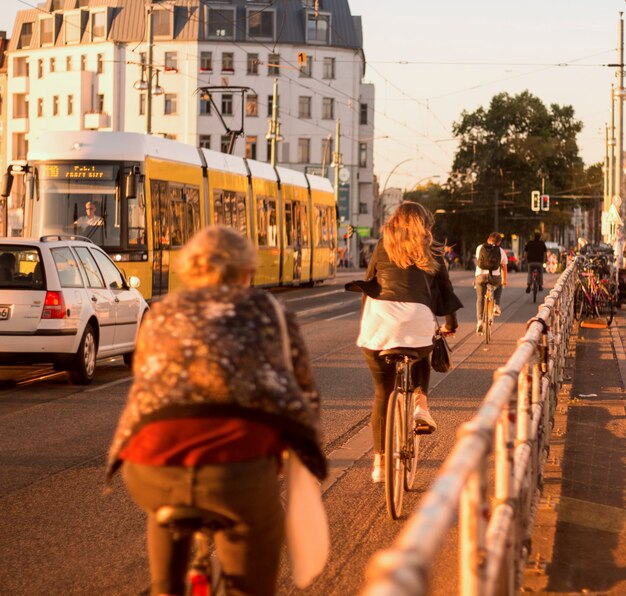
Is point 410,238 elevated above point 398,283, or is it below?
above

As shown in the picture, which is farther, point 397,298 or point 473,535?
point 397,298

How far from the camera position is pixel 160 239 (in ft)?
85.4

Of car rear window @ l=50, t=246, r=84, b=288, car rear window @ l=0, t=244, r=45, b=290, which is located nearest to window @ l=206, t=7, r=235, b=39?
car rear window @ l=50, t=246, r=84, b=288

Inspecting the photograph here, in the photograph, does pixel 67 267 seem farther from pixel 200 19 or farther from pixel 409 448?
pixel 200 19

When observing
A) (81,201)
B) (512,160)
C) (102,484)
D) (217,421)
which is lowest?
(102,484)

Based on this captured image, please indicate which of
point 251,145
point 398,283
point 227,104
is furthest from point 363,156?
point 398,283

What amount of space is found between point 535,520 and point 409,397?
117 cm

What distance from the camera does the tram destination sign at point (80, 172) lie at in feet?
82.4

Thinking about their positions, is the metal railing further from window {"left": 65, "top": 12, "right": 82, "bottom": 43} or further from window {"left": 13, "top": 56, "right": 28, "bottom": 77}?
window {"left": 13, "top": 56, "right": 28, "bottom": 77}

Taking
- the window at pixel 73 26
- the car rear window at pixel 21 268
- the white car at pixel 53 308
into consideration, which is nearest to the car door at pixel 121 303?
the white car at pixel 53 308

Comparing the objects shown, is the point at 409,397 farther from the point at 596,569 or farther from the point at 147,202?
the point at 147,202

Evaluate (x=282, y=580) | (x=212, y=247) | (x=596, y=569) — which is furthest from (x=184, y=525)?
(x=596, y=569)

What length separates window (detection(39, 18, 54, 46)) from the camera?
10144cm

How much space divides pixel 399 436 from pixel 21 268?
801 cm
